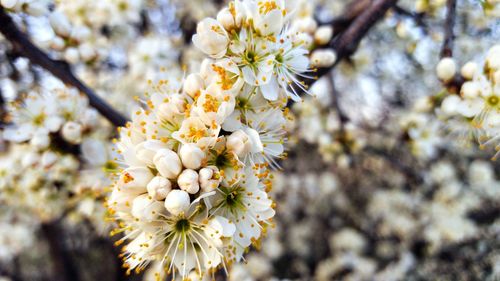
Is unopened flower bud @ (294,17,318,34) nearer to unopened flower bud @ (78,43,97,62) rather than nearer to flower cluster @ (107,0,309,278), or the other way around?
flower cluster @ (107,0,309,278)

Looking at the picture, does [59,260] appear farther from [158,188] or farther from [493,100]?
[493,100]

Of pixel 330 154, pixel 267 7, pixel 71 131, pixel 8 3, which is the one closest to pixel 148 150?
pixel 267 7

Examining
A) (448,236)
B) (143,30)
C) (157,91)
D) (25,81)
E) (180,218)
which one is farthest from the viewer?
(143,30)

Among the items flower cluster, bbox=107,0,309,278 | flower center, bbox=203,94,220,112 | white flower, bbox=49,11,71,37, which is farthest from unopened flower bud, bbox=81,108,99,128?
flower center, bbox=203,94,220,112

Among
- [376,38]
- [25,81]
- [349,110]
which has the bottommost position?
[349,110]

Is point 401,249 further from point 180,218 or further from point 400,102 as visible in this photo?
point 180,218

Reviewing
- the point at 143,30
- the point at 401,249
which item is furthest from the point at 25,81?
the point at 401,249

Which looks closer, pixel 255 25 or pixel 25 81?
pixel 255 25

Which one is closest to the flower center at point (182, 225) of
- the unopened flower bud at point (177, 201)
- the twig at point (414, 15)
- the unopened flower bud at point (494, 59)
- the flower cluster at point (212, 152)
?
the flower cluster at point (212, 152)
